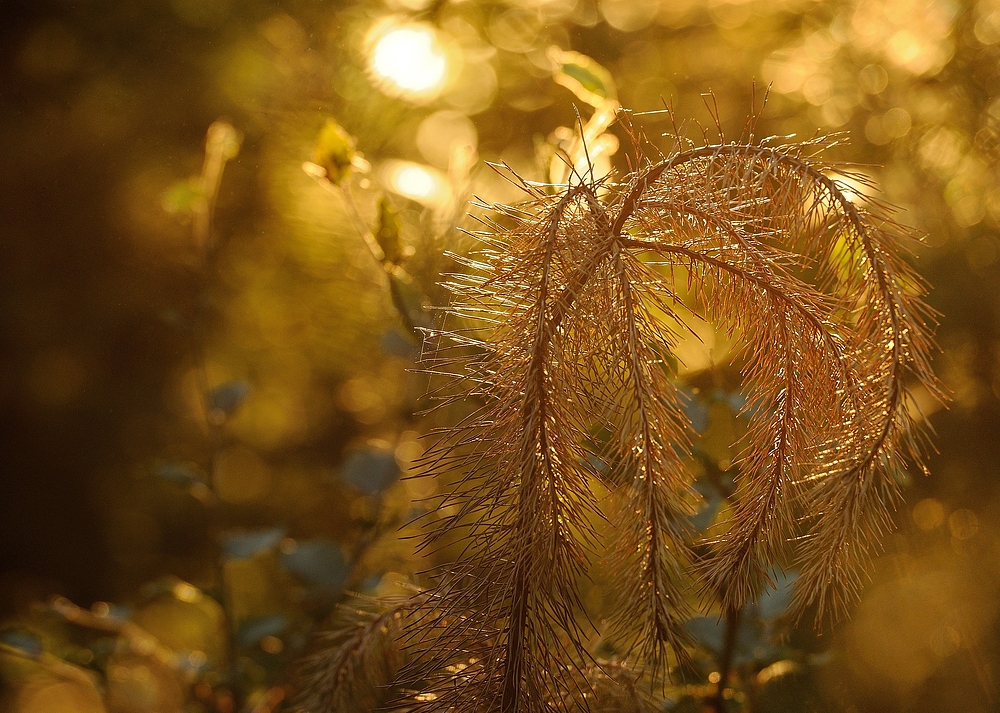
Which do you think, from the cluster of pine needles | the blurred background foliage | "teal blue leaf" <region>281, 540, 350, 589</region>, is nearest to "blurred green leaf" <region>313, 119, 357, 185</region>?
the blurred background foliage

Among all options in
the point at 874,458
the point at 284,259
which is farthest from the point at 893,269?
the point at 284,259

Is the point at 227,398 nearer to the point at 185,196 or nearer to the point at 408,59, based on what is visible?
the point at 185,196

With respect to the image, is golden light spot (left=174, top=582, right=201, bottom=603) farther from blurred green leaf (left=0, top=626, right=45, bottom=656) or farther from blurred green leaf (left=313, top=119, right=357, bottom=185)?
blurred green leaf (left=313, top=119, right=357, bottom=185)

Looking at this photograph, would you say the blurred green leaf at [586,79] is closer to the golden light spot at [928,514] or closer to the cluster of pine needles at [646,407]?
the cluster of pine needles at [646,407]

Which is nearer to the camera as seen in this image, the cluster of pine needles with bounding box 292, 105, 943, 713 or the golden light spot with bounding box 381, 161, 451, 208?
the cluster of pine needles with bounding box 292, 105, 943, 713

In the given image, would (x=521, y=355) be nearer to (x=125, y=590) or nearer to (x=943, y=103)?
(x=943, y=103)

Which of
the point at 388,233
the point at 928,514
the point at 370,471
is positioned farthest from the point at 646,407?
the point at 928,514

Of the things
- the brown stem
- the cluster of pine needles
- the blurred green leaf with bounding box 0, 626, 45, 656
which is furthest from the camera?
the blurred green leaf with bounding box 0, 626, 45, 656

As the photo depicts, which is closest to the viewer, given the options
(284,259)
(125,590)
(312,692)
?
(312,692)
